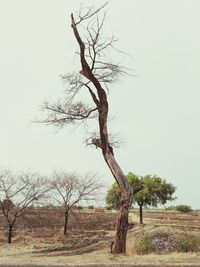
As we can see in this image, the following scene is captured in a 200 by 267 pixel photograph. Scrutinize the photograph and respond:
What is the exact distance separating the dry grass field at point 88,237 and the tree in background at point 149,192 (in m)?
3.06

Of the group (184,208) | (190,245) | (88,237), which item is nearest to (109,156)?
(190,245)

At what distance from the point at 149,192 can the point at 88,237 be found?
58.8 feet

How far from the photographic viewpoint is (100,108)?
714 inches

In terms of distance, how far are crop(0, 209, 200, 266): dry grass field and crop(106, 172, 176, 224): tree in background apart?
3.06 metres

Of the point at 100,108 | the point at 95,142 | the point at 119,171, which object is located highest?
the point at 100,108

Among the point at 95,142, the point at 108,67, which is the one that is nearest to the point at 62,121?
the point at 95,142

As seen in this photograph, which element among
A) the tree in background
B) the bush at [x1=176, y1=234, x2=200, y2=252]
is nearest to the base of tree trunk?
the bush at [x1=176, y1=234, x2=200, y2=252]

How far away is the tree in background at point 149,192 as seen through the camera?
61.0 metres

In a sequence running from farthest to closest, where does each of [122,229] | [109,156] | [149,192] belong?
1. [149,192]
2. [109,156]
3. [122,229]

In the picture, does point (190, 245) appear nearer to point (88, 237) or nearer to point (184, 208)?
point (88, 237)

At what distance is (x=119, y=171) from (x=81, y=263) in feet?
18.1

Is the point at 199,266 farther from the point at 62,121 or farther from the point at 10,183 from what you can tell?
the point at 10,183

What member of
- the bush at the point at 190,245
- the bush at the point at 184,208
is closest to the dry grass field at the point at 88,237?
the bush at the point at 190,245

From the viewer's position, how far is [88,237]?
46000mm
